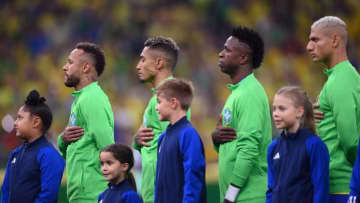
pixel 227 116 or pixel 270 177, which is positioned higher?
pixel 227 116

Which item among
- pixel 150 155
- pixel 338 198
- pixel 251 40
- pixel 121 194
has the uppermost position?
pixel 251 40

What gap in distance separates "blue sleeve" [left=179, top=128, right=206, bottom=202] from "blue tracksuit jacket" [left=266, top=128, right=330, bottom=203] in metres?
0.47

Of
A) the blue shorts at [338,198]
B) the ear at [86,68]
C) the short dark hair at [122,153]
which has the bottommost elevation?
the blue shorts at [338,198]

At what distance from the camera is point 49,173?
19.9ft

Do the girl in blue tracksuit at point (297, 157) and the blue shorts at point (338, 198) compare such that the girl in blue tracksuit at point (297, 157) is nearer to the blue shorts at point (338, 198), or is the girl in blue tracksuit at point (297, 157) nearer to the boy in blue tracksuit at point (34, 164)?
the blue shorts at point (338, 198)

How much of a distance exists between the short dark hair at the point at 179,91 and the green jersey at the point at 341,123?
886mm

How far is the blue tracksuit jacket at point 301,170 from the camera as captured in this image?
4.85 meters

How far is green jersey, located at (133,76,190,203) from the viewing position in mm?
5988

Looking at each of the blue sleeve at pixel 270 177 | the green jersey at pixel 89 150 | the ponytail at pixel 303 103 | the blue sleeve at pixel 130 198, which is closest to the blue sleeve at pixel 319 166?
the ponytail at pixel 303 103

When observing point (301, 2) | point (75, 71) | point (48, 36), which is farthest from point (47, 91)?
point (75, 71)

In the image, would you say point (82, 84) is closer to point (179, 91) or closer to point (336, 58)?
point (179, 91)

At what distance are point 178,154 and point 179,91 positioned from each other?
1.43ft

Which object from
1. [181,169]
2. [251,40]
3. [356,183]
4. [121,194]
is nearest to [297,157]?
[356,183]

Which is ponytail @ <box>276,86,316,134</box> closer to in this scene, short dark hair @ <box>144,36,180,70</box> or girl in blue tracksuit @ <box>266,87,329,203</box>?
girl in blue tracksuit @ <box>266,87,329,203</box>
